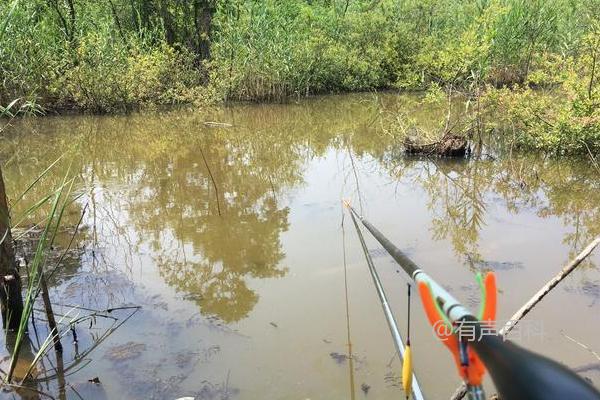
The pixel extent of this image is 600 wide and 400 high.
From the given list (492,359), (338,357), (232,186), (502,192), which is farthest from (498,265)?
(492,359)

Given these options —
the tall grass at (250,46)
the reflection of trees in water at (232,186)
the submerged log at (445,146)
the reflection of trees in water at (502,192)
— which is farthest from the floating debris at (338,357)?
the tall grass at (250,46)

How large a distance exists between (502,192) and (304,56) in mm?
11701

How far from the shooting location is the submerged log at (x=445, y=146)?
858 cm

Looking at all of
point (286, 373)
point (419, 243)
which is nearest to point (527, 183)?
point (419, 243)

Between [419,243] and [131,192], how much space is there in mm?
4060

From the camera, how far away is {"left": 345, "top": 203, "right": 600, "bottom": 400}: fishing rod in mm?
547

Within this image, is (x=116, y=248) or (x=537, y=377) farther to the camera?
(x=116, y=248)

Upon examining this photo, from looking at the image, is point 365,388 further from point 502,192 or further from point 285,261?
point 502,192

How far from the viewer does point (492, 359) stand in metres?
0.63

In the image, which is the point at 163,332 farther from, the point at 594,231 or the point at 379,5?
the point at 379,5

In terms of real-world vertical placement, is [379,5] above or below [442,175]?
above

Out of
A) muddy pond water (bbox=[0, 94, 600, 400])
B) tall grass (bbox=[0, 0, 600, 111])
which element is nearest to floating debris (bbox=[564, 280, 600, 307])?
muddy pond water (bbox=[0, 94, 600, 400])

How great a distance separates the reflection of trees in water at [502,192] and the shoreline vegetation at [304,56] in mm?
702

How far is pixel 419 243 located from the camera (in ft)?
16.7
